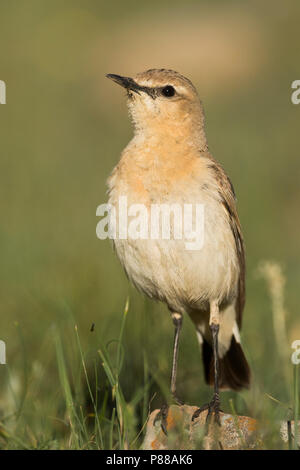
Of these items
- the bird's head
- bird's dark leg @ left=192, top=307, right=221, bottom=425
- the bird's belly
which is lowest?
bird's dark leg @ left=192, top=307, right=221, bottom=425

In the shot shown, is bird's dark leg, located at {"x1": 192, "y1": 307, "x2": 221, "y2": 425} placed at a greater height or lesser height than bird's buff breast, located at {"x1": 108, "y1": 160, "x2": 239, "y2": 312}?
lesser

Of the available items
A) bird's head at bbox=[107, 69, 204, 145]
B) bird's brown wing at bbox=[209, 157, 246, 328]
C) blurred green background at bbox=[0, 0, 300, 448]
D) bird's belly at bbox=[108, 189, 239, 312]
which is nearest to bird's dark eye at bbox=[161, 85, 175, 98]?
bird's head at bbox=[107, 69, 204, 145]

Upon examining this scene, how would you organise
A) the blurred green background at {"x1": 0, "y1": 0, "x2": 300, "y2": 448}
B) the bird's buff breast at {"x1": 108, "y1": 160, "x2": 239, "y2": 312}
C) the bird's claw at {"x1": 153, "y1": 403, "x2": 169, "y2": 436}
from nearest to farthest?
the bird's claw at {"x1": 153, "y1": 403, "x2": 169, "y2": 436} < the bird's buff breast at {"x1": 108, "y1": 160, "x2": 239, "y2": 312} < the blurred green background at {"x1": 0, "y1": 0, "x2": 300, "y2": 448}

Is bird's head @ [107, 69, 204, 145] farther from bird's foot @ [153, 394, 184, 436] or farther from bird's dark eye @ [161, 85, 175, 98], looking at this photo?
bird's foot @ [153, 394, 184, 436]

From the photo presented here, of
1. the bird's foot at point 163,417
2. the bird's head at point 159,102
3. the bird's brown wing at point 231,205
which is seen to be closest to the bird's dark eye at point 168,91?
the bird's head at point 159,102

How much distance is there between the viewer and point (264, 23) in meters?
23.6

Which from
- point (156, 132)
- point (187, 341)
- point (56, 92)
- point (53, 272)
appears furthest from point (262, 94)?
point (156, 132)

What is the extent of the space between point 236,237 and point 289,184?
840cm

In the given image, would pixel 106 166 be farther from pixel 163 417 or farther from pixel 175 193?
pixel 163 417

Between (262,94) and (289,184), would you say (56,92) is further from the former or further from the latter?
(289,184)

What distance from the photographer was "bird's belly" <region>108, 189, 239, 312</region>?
486 cm

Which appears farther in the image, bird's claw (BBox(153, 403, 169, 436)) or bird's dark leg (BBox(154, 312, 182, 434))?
bird's dark leg (BBox(154, 312, 182, 434))

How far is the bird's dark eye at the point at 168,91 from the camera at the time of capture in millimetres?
5152

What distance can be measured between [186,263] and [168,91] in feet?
3.97
